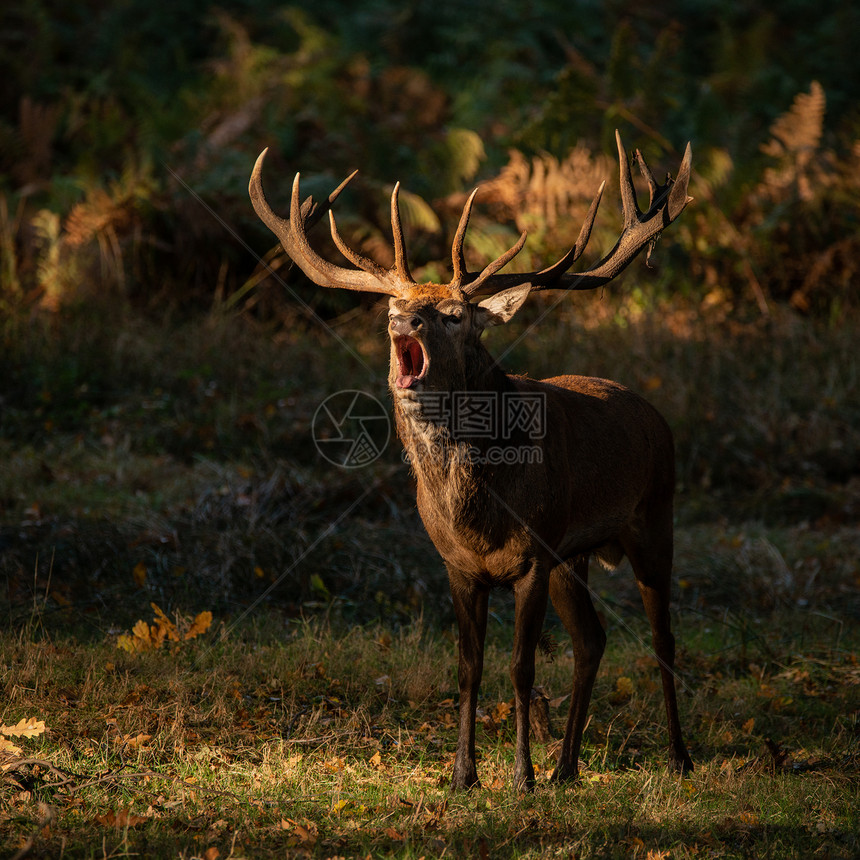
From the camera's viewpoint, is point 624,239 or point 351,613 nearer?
point 624,239

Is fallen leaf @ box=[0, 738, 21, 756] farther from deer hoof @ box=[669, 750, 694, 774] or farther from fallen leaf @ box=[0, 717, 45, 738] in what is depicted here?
deer hoof @ box=[669, 750, 694, 774]

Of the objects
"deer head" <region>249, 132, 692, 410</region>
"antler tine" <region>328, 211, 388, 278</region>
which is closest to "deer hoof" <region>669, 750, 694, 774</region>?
"deer head" <region>249, 132, 692, 410</region>

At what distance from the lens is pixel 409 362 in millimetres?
4840

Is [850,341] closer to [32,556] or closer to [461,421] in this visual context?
[461,421]

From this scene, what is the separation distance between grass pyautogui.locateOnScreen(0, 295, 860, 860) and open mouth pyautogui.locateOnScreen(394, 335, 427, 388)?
190cm

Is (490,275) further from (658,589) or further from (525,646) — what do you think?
(658,589)

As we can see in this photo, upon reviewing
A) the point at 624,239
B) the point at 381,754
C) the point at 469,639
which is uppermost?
the point at 624,239

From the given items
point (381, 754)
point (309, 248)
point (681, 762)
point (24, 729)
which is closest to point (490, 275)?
point (309, 248)

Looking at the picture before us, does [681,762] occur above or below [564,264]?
below

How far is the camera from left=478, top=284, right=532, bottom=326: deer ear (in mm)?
4980

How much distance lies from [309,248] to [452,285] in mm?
1010

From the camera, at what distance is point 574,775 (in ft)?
16.7

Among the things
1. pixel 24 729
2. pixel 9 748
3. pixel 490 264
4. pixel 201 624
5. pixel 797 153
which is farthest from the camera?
pixel 797 153

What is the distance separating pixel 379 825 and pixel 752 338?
8.41 m
